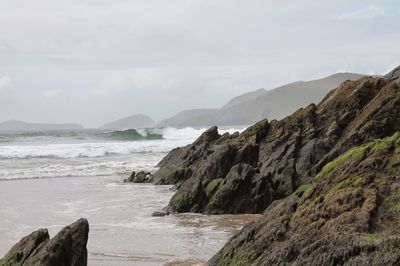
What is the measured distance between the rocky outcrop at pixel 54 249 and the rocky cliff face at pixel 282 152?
25.6 feet

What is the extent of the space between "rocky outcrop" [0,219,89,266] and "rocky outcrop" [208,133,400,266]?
83.4 inches

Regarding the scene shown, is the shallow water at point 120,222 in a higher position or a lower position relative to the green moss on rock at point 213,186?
lower

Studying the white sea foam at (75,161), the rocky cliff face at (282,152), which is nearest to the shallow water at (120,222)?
the rocky cliff face at (282,152)

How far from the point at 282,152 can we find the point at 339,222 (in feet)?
41.8

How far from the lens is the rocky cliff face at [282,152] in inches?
621

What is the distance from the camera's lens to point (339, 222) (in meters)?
6.39

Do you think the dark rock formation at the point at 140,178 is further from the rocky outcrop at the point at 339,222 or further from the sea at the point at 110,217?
the rocky outcrop at the point at 339,222

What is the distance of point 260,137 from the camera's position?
22.8 metres

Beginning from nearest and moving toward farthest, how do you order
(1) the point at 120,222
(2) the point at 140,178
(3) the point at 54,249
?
(3) the point at 54,249 < (1) the point at 120,222 < (2) the point at 140,178

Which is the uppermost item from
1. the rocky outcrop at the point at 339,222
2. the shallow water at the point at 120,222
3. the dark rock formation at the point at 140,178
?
the rocky outcrop at the point at 339,222

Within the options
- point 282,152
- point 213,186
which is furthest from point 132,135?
point 213,186

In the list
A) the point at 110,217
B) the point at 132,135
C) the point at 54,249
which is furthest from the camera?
the point at 132,135

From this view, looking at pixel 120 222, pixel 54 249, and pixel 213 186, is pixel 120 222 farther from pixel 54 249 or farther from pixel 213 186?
pixel 54 249

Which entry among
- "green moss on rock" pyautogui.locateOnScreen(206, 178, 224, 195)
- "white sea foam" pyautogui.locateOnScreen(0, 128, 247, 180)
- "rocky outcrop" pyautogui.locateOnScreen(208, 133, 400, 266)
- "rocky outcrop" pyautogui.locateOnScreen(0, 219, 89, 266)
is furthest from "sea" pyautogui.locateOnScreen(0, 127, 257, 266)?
"rocky outcrop" pyautogui.locateOnScreen(208, 133, 400, 266)
